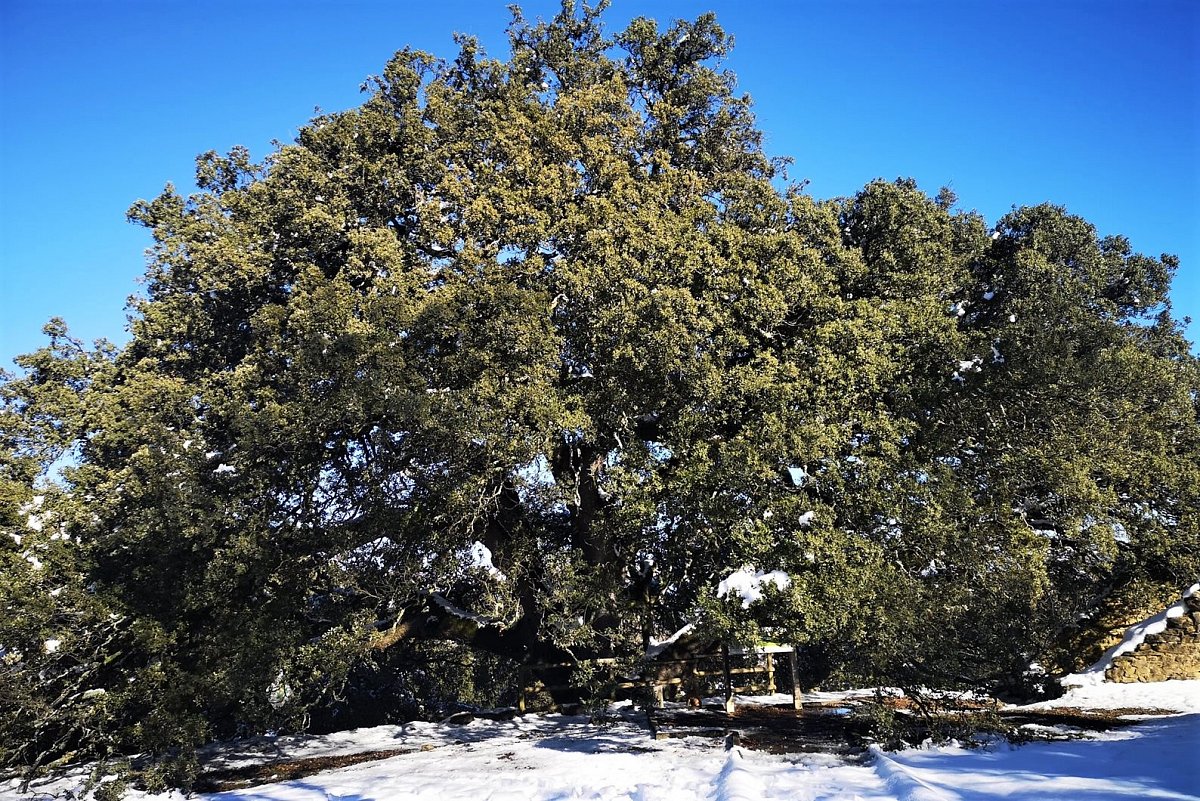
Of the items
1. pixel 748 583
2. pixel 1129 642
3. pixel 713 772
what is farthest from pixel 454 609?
pixel 1129 642

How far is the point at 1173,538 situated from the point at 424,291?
11319 millimetres

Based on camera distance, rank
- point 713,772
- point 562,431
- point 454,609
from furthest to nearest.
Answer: point 454,609 → point 562,431 → point 713,772

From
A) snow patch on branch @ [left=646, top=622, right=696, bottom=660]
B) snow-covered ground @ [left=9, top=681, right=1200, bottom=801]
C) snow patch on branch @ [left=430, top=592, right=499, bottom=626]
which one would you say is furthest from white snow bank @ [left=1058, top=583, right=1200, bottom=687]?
snow patch on branch @ [left=430, top=592, right=499, bottom=626]

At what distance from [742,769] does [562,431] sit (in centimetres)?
473

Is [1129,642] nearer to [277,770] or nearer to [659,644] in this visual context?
[659,644]

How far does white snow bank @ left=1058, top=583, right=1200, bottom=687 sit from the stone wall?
0.05 m

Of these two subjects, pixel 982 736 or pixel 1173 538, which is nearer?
pixel 982 736

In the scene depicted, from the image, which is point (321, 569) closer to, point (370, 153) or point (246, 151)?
point (370, 153)

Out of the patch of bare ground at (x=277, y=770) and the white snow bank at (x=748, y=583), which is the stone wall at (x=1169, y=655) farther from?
the patch of bare ground at (x=277, y=770)

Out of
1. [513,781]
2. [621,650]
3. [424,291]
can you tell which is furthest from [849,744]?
[424,291]

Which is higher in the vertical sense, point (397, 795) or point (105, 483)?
point (105, 483)

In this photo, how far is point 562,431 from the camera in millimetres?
9531

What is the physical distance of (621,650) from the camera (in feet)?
38.4

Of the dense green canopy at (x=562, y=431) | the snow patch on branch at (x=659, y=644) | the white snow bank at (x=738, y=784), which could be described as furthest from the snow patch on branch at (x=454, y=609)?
the white snow bank at (x=738, y=784)
